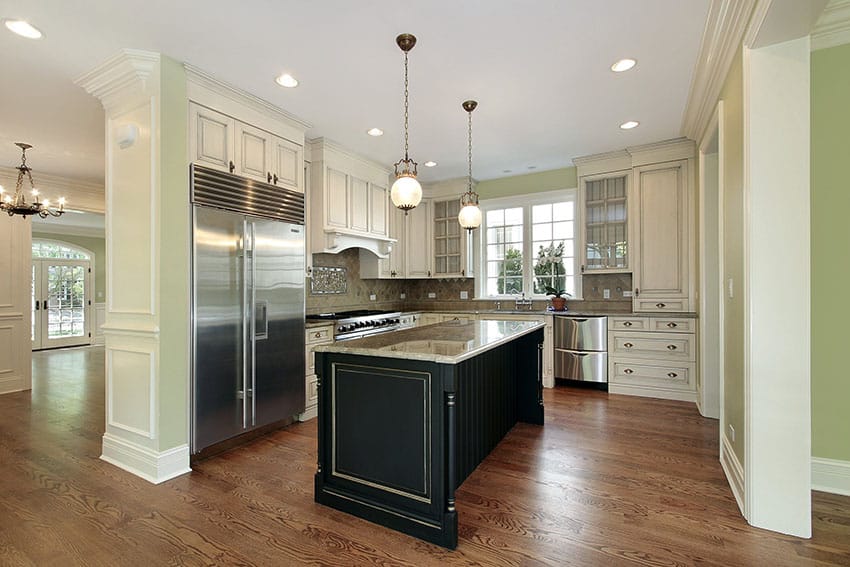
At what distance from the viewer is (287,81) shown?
125 inches

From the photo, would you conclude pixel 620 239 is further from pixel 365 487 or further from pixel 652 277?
pixel 365 487

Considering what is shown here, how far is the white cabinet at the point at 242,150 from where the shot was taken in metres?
3.06

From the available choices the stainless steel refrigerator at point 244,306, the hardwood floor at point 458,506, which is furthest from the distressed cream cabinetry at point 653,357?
the stainless steel refrigerator at point 244,306

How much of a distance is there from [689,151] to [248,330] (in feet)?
16.0

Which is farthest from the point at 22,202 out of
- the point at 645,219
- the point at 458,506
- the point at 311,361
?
the point at 645,219

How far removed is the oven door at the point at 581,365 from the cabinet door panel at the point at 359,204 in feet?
9.43

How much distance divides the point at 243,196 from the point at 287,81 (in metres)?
0.95

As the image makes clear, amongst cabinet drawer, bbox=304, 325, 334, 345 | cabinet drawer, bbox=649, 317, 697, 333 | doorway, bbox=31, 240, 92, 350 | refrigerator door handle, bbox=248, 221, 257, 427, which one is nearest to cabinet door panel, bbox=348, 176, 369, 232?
cabinet drawer, bbox=304, 325, 334, 345

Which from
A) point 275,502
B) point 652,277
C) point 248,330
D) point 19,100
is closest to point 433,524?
point 275,502

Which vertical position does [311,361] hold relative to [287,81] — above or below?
below

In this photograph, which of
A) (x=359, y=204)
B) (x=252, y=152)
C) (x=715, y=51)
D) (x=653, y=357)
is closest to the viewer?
(x=715, y=51)

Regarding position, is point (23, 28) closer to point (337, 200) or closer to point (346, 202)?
point (337, 200)

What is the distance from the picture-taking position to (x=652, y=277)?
4832 mm

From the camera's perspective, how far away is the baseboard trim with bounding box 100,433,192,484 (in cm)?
276
